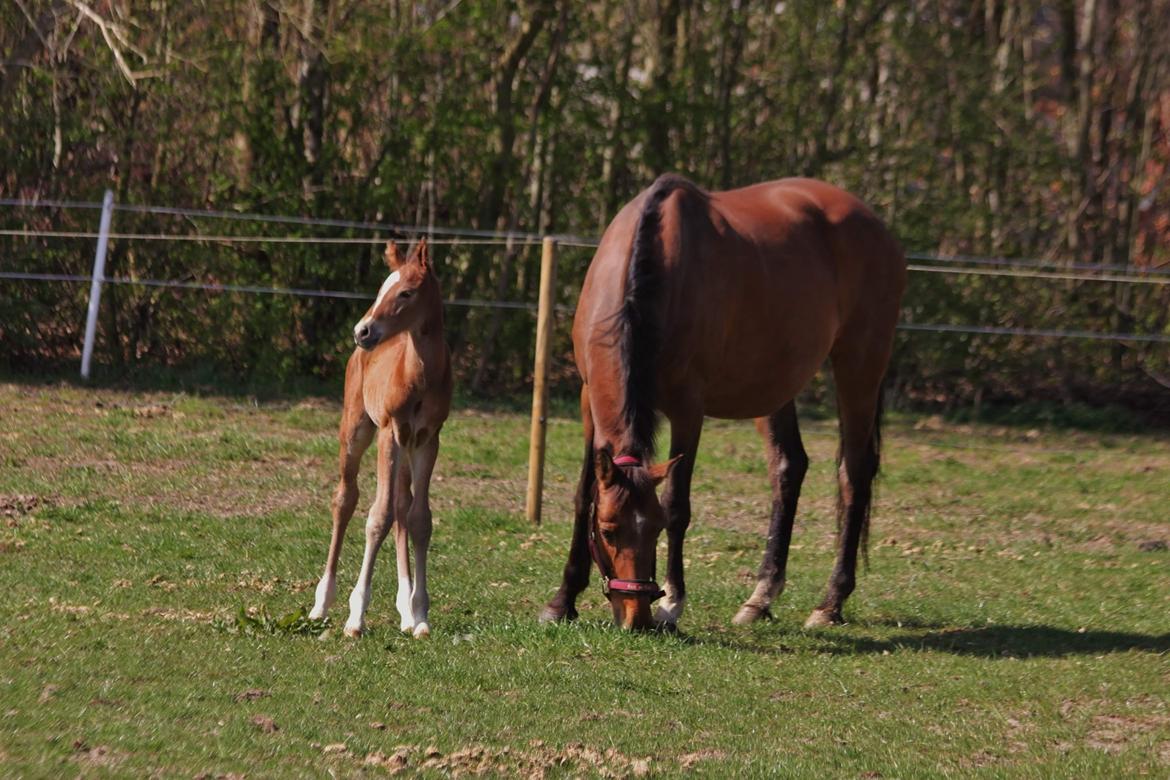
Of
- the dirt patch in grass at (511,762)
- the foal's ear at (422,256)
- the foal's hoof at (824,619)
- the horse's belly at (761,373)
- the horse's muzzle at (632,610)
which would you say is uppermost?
the foal's ear at (422,256)

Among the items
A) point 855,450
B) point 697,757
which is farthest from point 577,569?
point 697,757

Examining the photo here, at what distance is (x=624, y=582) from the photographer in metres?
6.38

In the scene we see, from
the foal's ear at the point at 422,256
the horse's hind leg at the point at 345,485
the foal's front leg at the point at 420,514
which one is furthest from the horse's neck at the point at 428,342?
the horse's hind leg at the point at 345,485

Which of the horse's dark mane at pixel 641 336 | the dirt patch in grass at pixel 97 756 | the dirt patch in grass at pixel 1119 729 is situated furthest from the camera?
the horse's dark mane at pixel 641 336

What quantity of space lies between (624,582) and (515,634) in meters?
0.62

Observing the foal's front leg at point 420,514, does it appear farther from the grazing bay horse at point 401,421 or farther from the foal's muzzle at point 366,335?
the foal's muzzle at point 366,335

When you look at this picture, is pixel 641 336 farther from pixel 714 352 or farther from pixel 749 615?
pixel 749 615

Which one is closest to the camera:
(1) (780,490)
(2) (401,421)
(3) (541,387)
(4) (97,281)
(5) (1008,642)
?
(2) (401,421)

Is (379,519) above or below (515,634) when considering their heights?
above

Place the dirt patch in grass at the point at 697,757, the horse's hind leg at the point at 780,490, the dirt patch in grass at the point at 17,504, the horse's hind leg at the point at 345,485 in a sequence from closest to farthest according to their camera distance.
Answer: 1. the dirt patch in grass at the point at 697,757
2. the horse's hind leg at the point at 345,485
3. the horse's hind leg at the point at 780,490
4. the dirt patch in grass at the point at 17,504

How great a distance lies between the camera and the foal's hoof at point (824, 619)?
25.8 ft

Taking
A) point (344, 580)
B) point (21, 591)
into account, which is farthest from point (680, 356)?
point (21, 591)

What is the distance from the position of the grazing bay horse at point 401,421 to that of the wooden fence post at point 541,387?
3.40 metres

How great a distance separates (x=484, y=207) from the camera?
1578 cm
